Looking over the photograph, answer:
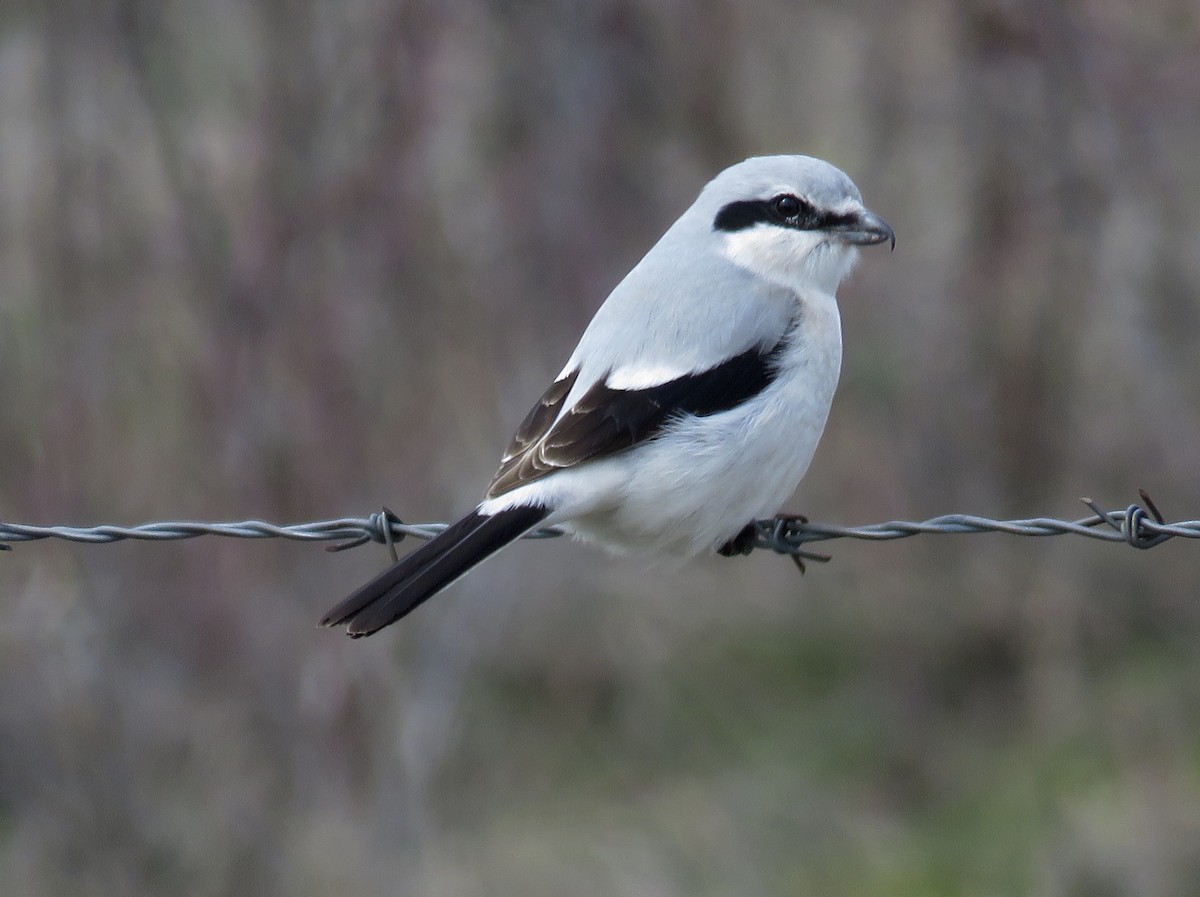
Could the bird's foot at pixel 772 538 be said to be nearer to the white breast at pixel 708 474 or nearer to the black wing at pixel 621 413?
the white breast at pixel 708 474

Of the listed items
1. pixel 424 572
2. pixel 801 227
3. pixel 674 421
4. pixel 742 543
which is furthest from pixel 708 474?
pixel 801 227

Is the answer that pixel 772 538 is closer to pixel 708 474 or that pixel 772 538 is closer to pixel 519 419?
pixel 708 474

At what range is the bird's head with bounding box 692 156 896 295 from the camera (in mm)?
4102

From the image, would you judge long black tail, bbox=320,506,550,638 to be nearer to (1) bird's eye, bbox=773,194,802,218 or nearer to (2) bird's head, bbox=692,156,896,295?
(2) bird's head, bbox=692,156,896,295

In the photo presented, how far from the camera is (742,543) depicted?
3.92 metres

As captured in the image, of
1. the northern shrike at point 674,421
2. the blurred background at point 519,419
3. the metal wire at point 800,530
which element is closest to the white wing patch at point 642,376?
the northern shrike at point 674,421

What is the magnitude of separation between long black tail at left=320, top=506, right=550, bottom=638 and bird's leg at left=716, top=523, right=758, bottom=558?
724 mm

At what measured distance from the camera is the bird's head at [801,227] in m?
4.10

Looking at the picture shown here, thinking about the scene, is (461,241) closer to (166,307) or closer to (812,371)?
(166,307)

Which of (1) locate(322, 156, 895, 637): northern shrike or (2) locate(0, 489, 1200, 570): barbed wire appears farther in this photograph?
(1) locate(322, 156, 895, 637): northern shrike

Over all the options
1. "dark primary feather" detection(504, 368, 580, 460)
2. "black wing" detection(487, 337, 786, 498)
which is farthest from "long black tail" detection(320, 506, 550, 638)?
"dark primary feather" detection(504, 368, 580, 460)

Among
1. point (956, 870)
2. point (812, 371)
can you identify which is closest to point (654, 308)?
point (812, 371)

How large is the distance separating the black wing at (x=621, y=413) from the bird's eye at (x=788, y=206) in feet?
1.90

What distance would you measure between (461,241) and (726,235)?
238cm
